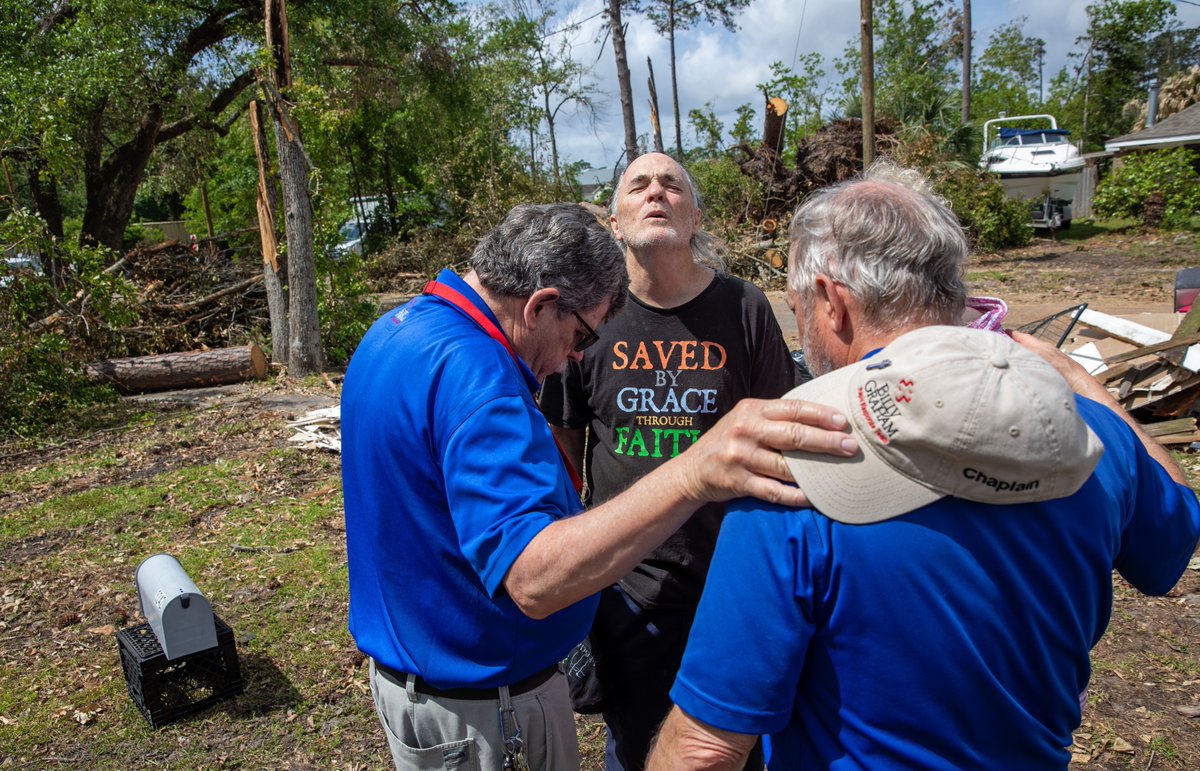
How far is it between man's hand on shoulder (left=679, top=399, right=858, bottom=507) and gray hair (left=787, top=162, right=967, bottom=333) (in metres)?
0.31

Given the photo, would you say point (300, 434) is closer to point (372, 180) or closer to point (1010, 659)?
point (1010, 659)

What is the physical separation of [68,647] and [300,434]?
3.64 metres

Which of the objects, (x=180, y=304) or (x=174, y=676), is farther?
(x=180, y=304)

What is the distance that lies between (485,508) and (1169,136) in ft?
101

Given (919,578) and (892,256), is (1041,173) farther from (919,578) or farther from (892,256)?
(919,578)

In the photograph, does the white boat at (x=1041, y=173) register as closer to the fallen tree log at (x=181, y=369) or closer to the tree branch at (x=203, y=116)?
the tree branch at (x=203, y=116)

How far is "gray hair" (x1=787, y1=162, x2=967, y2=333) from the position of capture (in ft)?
4.31

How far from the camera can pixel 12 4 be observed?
1105 cm

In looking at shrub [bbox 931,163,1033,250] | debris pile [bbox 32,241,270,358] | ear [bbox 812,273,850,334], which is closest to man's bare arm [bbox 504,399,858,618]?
ear [bbox 812,273,850,334]

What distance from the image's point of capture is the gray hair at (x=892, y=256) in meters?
1.31

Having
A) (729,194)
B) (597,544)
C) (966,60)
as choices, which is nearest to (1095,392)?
(597,544)

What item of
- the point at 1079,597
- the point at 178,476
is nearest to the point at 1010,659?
the point at 1079,597

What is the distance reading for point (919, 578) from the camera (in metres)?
1.09

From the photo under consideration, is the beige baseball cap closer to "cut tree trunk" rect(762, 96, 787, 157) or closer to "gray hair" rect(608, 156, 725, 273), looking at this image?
"gray hair" rect(608, 156, 725, 273)
